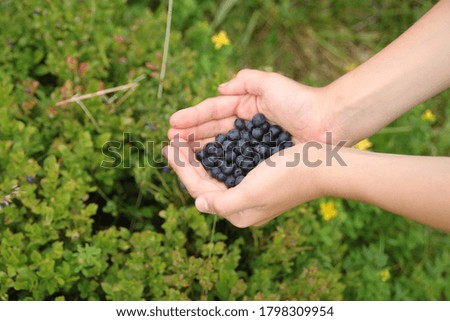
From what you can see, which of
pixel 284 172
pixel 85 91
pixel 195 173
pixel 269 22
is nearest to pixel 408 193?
pixel 284 172

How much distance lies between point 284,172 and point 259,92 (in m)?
0.46

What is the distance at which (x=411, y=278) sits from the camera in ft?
8.07

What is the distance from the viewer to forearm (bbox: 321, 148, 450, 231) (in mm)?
1453

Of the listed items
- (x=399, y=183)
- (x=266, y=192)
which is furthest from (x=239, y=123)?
(x=399, y=183)

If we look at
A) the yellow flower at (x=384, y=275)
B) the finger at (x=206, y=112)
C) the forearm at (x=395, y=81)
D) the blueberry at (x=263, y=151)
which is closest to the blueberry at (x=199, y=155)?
the finger at (x=206, y=112)

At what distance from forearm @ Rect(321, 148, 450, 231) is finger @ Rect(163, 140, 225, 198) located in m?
0.42

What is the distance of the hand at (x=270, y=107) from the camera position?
1.98 meters

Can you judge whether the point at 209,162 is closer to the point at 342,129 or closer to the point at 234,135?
the point at 234,135

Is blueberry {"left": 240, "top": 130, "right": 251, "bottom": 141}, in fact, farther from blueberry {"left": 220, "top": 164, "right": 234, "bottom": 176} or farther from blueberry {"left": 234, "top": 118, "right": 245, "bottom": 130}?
blueberry {"left": 220, "top": 164, "right": 234, "bottom": 176}

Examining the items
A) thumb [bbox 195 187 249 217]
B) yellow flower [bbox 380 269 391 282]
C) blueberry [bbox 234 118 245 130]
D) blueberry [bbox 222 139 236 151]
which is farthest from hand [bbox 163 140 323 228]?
yellow flower [bbox 380 269 391 282]

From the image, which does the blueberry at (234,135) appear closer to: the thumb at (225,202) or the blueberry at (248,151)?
the blueberry at (248,151)

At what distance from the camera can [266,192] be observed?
1.68 metres

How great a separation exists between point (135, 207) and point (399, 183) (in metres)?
1.05
